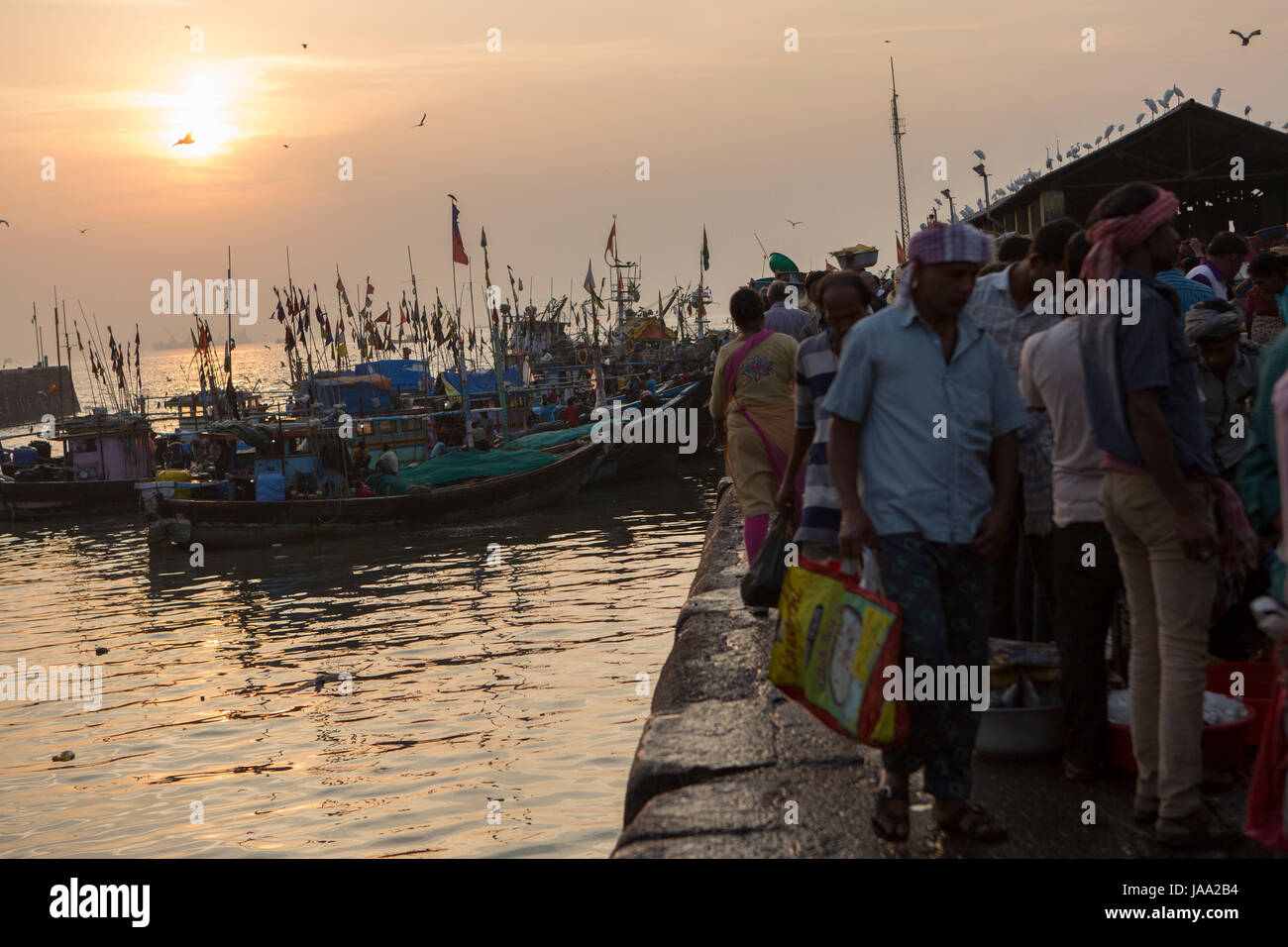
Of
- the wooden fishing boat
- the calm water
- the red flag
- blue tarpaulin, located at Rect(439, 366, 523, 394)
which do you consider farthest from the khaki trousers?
blue tarpaulin, located at Rect(439, 366, 523, 394)

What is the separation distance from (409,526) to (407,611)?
898cm

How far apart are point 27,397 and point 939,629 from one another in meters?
116

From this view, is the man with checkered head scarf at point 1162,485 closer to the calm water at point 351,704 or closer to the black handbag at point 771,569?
the black handbag at point 771,569

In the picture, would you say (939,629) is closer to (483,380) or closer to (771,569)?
(771,569)

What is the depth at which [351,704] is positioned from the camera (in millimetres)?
10578

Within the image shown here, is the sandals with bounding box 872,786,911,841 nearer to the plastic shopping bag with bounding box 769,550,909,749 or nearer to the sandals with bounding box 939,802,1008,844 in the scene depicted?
the sandals with bounding box 939,802,1008,844

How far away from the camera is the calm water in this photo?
24.6 feet

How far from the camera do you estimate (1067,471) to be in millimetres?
3719

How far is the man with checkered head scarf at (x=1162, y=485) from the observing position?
324cm

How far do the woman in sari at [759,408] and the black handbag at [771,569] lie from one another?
1.49 m

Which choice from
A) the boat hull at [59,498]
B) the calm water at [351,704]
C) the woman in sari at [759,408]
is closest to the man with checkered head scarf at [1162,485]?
the woman in sari at [759,408]

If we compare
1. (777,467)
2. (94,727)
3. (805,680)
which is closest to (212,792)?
(94,727)

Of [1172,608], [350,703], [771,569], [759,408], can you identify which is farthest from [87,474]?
[1172,608]

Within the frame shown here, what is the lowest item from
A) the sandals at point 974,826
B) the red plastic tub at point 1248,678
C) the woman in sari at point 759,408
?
the sandals at point 974,826
